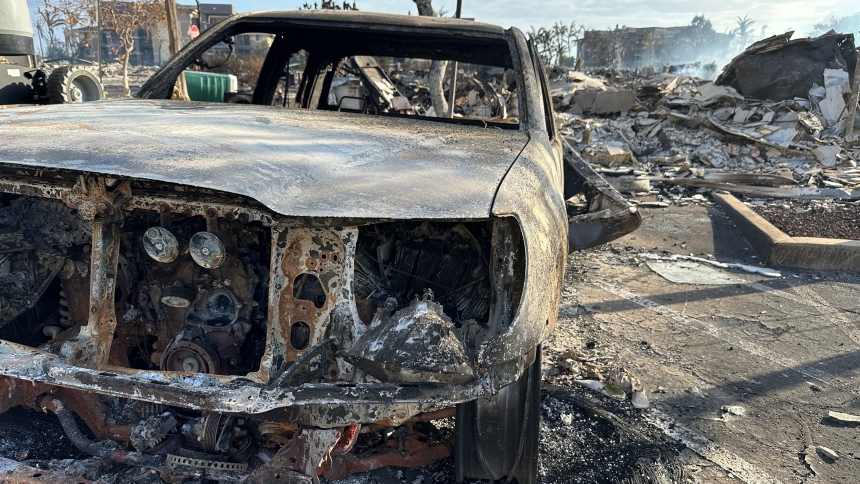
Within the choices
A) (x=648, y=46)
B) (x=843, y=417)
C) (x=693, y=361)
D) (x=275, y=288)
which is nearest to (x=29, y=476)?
(x=275, y=288)

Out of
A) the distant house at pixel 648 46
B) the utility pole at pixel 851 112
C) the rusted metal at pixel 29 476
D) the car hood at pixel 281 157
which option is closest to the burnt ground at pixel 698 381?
the rusted metal at pixel 29 476

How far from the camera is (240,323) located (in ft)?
6.37

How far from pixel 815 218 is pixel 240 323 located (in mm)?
6877

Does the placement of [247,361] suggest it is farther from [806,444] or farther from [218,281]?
[806,444]

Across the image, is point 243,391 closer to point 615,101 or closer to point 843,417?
point 843,417

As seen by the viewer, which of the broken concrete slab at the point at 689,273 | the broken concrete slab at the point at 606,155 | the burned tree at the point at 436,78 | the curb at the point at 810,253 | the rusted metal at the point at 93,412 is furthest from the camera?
the broken concrete slab at the point at 606,155

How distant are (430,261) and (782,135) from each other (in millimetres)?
13157

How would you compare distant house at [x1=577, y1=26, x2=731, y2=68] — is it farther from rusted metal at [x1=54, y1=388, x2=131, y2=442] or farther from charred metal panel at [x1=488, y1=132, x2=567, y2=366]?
rusted metal at [x1=54, y1=388, x2=131, y2=442]

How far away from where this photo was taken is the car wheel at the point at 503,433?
6.56ft

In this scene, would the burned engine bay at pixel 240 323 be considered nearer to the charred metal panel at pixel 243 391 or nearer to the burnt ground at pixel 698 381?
the charred metal panel at pixel 243 391

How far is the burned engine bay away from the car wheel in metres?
0.12

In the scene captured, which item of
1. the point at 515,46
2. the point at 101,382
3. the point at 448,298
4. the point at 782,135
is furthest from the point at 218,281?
the point at 782,135

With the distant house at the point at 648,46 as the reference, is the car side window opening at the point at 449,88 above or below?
below

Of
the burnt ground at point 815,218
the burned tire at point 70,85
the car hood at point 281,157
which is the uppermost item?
the burned tire at point 70,85
